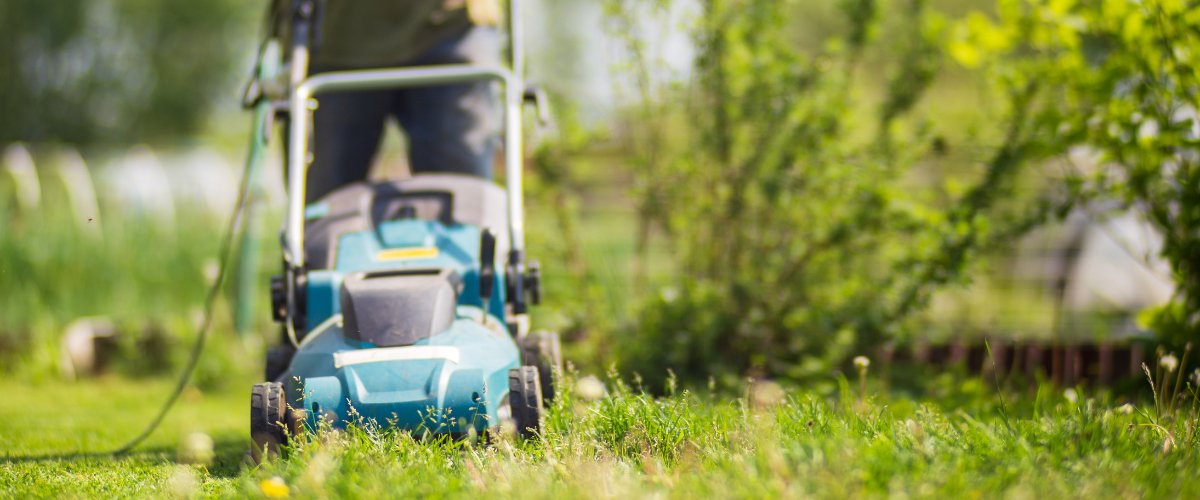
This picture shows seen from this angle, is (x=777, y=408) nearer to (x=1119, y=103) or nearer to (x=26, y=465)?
(x=1119, y=103)

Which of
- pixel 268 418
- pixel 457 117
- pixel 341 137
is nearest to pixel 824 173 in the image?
pixel 457 117

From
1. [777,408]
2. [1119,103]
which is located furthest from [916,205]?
[777,408]

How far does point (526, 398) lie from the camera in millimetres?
1896

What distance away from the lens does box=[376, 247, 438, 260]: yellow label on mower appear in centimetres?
223

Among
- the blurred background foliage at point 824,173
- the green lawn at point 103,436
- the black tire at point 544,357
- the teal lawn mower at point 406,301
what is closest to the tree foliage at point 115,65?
the blurred background foliage at point 824,173

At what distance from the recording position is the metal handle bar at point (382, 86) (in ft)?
7.26

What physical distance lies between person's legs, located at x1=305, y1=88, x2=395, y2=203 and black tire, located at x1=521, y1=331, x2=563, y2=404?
3.04ft

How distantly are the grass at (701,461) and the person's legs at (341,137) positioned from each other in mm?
878

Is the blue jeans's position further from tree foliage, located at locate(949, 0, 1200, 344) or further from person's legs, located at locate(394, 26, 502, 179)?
tree foliage, located at locate(949, 0, 1200, 344)

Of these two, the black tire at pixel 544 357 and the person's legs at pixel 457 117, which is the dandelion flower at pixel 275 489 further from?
the person's legs at pixel 457 117

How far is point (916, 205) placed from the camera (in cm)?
295

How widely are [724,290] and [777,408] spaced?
3.60ft

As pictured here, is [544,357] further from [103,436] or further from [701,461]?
[103,436]

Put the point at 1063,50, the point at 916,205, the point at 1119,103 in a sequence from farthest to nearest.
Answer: the point at 1063,50, the point at 916,205, the point at 1119,103
